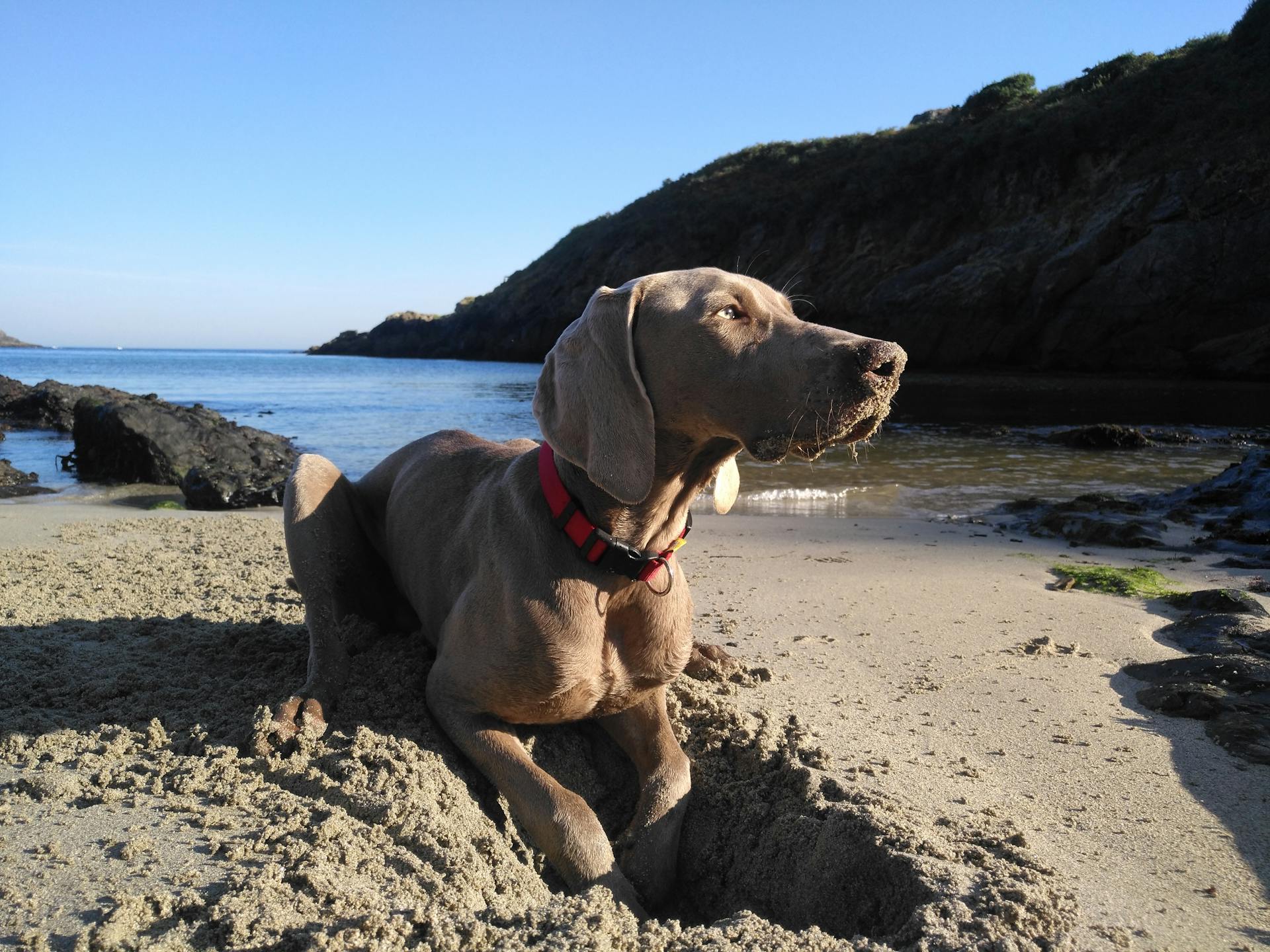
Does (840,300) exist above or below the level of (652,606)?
above

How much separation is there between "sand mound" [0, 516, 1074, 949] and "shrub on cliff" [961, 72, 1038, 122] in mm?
A: 44242

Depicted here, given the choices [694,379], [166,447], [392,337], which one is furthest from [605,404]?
[392,337]

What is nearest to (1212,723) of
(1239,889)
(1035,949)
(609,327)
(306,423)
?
(1239,889)

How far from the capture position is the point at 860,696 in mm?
3457

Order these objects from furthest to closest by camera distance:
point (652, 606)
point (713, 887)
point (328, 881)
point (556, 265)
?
point (556, 265) → point (652, 606) → point (713, 887) → point (328, 881)

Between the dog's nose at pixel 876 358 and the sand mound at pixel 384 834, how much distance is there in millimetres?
1178

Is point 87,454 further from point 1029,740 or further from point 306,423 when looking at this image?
point 1029,740

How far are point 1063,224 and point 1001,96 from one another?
13931mm

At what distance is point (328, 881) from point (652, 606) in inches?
45.6

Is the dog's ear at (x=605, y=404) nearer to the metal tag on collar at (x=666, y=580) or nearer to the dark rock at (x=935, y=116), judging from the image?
the metal tag on collar at (x=666, y=580)

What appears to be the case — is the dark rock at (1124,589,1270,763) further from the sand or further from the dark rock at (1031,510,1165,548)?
the dark rock at (1031,510,1165,548)

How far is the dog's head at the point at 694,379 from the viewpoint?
89.2 inches

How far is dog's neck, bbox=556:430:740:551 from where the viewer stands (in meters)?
2.59

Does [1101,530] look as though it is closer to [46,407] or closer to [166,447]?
[166,447]
